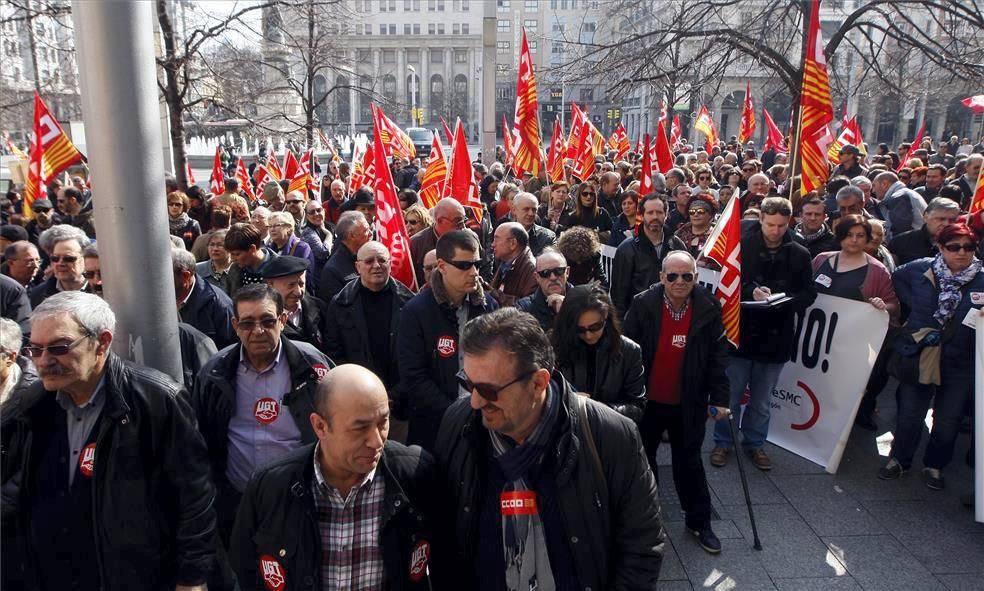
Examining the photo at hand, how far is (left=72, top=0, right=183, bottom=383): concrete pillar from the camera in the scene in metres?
2.43

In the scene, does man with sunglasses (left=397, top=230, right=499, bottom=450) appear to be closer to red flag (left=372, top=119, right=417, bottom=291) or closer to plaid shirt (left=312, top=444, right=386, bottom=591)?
plaid shirt (left=312, top=444, right=386, bottom=591)

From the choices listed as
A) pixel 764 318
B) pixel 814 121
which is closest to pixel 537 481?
pixel 764 318

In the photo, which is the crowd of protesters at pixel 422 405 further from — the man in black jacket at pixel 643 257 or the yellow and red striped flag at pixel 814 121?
the yellow and red striped flag at pixel 814 121

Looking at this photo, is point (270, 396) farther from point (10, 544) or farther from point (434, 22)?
point (434, 22)

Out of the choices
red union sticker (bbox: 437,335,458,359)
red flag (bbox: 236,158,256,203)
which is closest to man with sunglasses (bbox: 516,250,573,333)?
red union sticker (bbox: 437,335,458,359)

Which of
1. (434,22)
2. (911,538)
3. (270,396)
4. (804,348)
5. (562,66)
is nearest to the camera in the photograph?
(270,396)

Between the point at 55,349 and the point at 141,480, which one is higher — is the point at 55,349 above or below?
above

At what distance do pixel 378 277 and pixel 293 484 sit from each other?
2441mm

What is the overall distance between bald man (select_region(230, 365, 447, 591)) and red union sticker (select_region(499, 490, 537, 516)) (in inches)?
10.8

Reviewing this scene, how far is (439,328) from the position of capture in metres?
3.85

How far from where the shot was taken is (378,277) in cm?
453

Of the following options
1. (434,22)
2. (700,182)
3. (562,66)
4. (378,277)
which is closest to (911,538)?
(378,277)

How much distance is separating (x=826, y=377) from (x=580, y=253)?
2055mm

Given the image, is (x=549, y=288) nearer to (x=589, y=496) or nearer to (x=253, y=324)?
(x=253, y=324)
